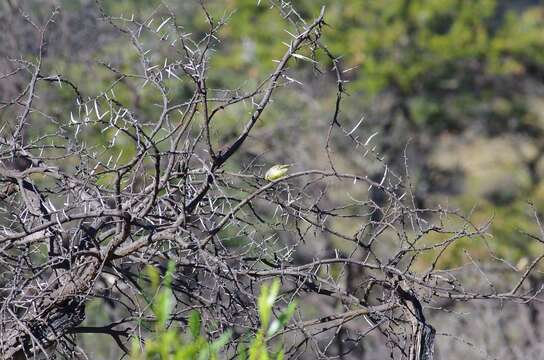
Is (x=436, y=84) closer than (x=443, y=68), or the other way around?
(x=443, y=68)

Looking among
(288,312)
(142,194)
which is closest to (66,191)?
(142,194)

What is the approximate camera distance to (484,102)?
13352mm

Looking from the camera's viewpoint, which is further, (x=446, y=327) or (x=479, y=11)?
(x=479, y=11)

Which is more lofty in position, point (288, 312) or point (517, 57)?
point (517, 57)

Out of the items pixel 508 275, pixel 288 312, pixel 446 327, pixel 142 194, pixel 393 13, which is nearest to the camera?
pixel 288 312

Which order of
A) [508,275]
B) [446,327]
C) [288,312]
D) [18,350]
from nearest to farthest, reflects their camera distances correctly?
[288,312], [18,350], [446,327], [508,275]

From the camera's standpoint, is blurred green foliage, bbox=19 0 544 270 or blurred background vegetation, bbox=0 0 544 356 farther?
blurred green foliage, bbox=19 0 544 270

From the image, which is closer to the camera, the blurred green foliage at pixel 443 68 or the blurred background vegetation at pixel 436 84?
the blurred background vegetation at pixel 436 84

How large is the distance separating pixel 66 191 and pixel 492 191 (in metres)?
10.0

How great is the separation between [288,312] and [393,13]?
10723 millimetres

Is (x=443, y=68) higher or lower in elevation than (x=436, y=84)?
higher

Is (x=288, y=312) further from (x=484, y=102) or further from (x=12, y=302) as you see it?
(x=484, y=102)

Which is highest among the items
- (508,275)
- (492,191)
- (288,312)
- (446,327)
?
(492,191)

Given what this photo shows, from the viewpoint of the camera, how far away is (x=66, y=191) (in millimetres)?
3848
